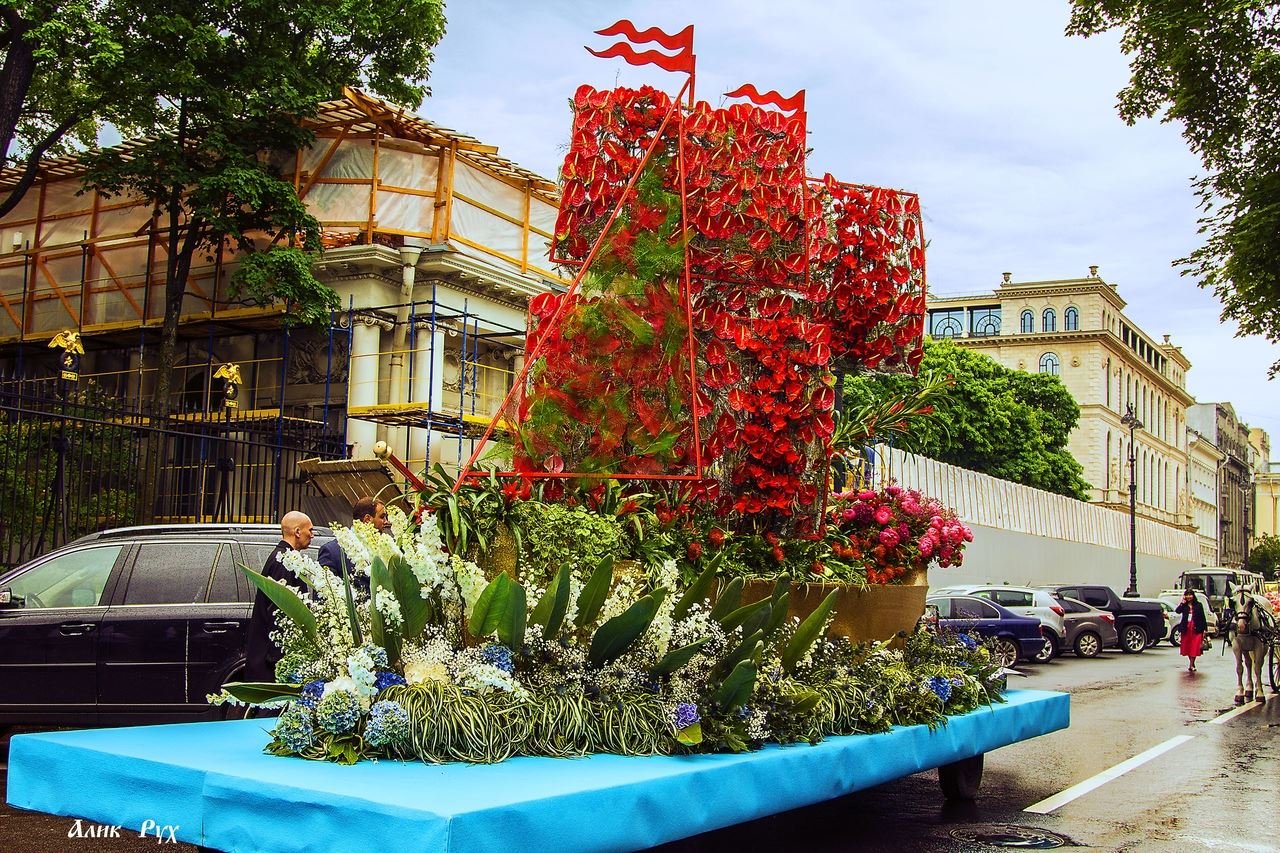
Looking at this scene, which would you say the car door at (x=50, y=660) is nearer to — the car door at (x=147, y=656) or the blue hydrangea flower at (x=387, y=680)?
the car door at (x=147, y=656)

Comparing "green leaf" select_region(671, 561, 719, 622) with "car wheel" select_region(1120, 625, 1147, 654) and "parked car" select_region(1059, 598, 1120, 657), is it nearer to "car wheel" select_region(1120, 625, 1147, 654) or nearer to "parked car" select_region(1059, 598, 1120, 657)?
"parked car" select_region(1059, 598, 1120, 657)

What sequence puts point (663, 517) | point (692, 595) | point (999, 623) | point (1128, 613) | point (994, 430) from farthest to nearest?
1. point (994, 430)
2. point (1128, 613)
3. point (999, 623)
4. point (663, 517)
5. point (692, 595)

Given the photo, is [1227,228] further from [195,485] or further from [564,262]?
[195,485]

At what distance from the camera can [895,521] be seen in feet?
28.5

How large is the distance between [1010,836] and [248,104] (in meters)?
18.4

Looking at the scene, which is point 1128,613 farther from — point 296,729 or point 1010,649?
point 296,729

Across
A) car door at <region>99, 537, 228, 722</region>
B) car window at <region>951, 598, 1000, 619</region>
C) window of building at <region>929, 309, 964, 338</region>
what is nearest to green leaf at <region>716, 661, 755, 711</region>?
car door at <region>99, 537, 228, 722</region>

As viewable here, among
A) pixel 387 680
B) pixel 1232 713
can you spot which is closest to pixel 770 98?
pixel 387 680

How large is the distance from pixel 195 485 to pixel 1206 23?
1947 centimetres

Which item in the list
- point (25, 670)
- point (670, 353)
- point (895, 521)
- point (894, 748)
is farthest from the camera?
point (25, 670)

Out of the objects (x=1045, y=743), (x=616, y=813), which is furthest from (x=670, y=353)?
(x=1045, y=743)

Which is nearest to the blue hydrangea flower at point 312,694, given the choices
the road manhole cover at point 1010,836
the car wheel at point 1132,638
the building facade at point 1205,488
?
the road manhole cover at point 1010,836

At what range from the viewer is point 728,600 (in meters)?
6.30

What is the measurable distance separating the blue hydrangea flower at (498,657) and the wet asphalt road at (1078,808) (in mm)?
1432
